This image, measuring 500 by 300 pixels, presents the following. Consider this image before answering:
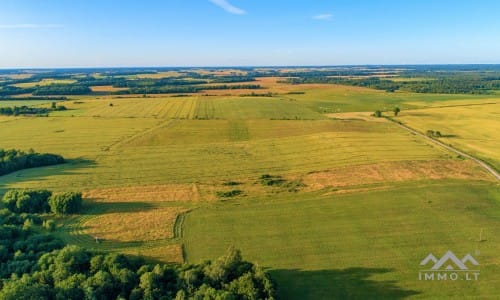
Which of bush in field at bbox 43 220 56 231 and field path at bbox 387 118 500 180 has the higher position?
field path at bbox 387 118 500 180

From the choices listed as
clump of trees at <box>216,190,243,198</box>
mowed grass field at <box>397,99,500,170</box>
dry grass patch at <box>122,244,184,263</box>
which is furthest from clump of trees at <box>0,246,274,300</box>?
mowed grass field at <box>397,99,500,170</box>

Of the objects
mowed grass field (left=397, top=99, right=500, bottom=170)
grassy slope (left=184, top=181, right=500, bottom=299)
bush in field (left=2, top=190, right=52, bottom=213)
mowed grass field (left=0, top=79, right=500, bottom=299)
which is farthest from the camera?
mowed grass field (left=397, top=99, right=500, bottom=170)

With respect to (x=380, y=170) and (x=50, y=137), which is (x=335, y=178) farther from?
(x=50, y=137)

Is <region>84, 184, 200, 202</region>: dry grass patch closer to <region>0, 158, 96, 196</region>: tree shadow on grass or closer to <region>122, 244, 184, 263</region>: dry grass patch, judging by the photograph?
<region>0, 158, 96, 196</region>: tree shadow on grass

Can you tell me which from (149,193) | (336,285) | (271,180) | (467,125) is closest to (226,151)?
(271,180)

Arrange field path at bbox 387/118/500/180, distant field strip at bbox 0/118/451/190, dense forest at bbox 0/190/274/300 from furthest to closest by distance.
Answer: distant field strip at bbox 0/118/451/190, field path at bbox 387/118/500/180, dense forest at bbox 0/190/274/300

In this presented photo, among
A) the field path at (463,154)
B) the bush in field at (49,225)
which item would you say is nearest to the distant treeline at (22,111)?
the bush in field at (49,225)

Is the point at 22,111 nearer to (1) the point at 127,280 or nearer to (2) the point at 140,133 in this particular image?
(2) the point at 140,133

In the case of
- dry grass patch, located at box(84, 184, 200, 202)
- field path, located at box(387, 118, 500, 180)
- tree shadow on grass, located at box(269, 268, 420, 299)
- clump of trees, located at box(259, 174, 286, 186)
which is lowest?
tree shadow on grass, located at box(269, 268, 420, 299)
